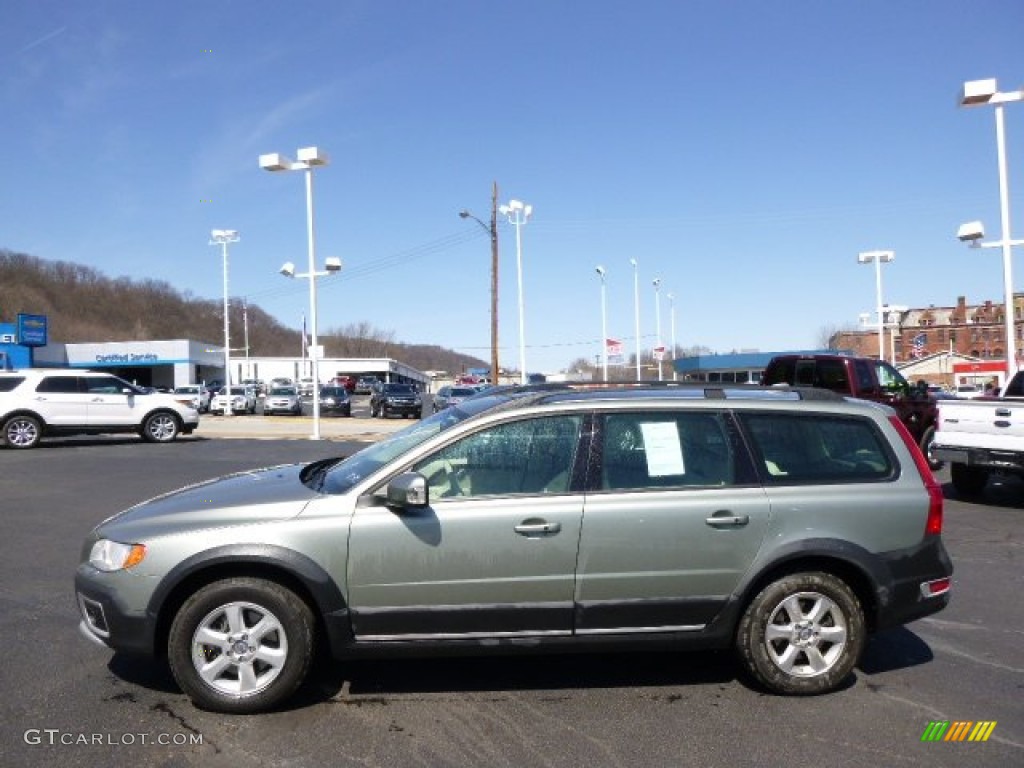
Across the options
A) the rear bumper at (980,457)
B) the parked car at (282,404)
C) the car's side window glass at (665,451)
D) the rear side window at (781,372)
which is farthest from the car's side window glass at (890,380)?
the parked car at (282,404)

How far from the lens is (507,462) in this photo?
4258 mm

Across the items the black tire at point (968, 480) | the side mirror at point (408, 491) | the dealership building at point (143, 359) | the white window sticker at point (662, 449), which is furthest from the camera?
the dealership building at point (143, 359)

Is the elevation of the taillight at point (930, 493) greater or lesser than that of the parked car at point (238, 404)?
lesser

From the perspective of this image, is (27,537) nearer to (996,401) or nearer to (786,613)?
(786,613)

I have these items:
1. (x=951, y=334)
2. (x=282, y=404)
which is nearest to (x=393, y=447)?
(x=282, y=404)

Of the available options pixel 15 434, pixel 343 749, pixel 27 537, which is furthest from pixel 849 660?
pixel 15 434

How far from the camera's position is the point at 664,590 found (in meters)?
4.16

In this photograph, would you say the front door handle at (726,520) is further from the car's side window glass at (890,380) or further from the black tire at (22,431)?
the black tire at (22,431)

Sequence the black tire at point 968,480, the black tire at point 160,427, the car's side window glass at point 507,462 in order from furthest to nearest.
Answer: the black tire at point 160,427 → the black tire at point 968,480 → the car's side window glass at point 507,462

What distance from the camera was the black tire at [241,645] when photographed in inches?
157

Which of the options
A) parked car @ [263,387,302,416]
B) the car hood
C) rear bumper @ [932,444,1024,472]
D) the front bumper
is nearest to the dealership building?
parked car @ [263,387,302,416]

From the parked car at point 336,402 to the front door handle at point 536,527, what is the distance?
35.9 metres

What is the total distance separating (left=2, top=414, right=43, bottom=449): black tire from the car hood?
15685 mm
